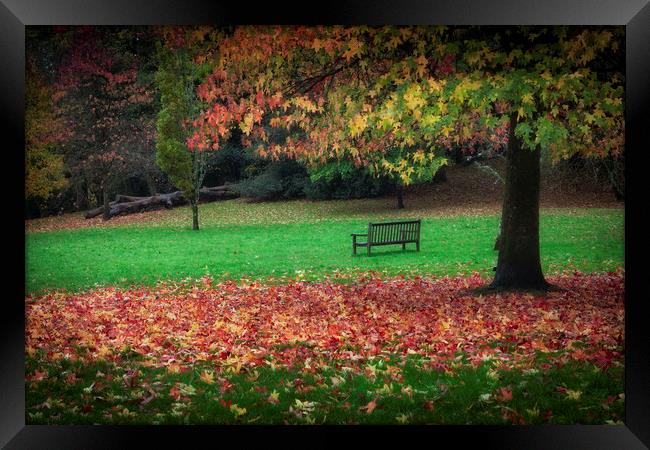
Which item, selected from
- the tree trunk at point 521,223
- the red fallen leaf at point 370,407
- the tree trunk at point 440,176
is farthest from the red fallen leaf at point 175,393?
the tree trunk at point 440,176

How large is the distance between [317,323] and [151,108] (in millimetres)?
3678

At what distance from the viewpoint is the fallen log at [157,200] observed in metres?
8.72

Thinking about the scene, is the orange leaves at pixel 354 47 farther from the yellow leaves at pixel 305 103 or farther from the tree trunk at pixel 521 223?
the tree trunk at pixel 521 223

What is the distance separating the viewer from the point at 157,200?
358 inches

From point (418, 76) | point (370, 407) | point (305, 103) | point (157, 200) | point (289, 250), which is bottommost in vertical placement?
point (370, 407)

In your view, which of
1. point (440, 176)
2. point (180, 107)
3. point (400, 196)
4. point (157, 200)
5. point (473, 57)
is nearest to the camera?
point (473, 57)

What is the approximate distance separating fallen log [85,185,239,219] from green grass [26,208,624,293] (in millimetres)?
254

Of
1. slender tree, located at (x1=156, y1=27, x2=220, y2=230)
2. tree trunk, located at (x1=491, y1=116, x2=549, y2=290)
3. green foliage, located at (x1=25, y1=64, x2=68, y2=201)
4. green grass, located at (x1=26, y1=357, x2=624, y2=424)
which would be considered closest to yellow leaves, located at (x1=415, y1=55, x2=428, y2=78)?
tree trunk, located at (x1=491, y1=116, x2=549, y2=290)

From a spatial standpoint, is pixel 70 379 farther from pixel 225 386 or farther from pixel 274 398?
pixel 274 398

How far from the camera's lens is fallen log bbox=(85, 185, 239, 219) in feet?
28.6

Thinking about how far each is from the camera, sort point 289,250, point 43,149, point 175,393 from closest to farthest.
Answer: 1. point 175,393
2. point 43,149
3. point 289,250
